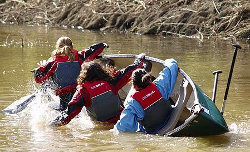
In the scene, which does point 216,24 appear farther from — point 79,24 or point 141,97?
point 141,97

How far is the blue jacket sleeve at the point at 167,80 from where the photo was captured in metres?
9.10

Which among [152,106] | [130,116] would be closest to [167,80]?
[152,106]

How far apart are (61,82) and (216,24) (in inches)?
520

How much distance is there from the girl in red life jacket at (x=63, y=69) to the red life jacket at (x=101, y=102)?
101cm

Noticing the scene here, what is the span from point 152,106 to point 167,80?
53cm

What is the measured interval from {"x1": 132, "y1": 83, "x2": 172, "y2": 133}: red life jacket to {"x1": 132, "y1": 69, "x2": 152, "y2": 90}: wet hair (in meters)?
0.07

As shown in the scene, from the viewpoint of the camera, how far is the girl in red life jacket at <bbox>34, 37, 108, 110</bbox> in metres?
10.4

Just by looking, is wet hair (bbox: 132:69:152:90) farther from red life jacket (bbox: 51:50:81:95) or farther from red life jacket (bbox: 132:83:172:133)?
red life jacket (bbox: 51:50:81:95)

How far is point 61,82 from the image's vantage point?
10.5 m

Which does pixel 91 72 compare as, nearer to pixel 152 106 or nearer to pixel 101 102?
pixel 101 102

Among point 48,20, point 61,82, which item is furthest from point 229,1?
point 61,82

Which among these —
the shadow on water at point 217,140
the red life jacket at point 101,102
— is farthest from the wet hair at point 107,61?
the shadow on water at point 217,140

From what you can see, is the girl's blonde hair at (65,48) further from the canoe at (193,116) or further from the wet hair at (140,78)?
the wet hair at (140,78)

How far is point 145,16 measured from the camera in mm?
25969
